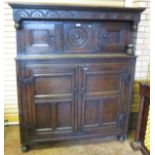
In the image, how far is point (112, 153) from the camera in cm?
224

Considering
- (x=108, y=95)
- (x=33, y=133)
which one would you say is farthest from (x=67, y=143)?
(x=108, y=95)

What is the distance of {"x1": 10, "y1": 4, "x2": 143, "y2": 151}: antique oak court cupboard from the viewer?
1966 millimetres

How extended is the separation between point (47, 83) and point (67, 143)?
2.71ft

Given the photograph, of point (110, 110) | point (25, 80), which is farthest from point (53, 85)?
point (110, 110)

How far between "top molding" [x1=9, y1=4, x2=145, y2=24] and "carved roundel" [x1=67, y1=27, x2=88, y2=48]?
15cm

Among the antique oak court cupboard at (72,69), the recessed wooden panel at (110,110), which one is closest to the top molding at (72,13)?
the antique oak court cupboard at (72,69)

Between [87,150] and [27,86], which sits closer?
[27,86]

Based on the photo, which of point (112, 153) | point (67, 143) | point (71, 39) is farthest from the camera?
point (67, 143)

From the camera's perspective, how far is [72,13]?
193 cm

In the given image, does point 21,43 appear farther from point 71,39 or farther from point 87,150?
point 87,150

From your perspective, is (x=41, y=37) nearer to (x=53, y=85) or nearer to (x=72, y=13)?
(x=72, y=13)

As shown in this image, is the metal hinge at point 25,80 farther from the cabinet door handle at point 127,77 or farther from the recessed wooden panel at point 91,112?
the cabinet door handle at point 127,77
